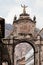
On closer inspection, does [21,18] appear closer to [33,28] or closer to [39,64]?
[33,28]

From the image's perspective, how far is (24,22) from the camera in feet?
149

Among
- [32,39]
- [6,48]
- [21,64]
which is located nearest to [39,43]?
[32,39]

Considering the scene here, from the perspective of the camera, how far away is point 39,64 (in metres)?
46.0

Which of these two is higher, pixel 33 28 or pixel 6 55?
pixel 33 28

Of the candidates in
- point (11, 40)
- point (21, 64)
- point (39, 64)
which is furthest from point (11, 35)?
point (21, 64)

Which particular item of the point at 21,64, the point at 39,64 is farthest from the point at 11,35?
the point at 21,64

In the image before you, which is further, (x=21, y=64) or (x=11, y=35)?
(x=21, y=64)

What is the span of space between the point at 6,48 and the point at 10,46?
510 mm

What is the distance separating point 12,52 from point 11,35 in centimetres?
193

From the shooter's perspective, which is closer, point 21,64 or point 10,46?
point 10,46

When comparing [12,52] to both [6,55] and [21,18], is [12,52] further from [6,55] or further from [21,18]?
[21,18]

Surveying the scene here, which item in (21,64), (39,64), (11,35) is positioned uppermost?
(11,35)

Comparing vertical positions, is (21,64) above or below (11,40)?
below

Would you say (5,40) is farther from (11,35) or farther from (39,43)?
(39,43)
